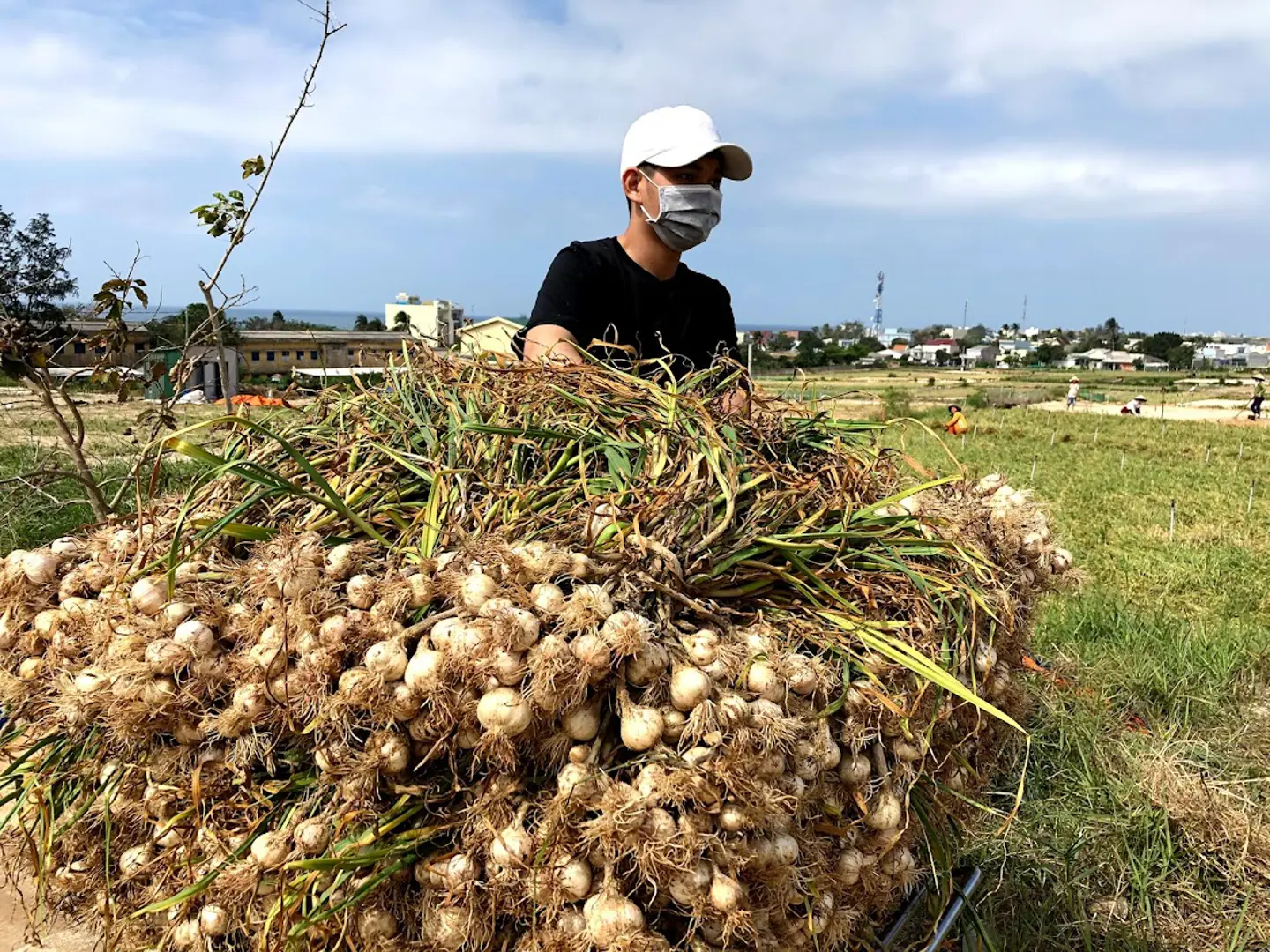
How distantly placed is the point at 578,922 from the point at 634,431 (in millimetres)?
704

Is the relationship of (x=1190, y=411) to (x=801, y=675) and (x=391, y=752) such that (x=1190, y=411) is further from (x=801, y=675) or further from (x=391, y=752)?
(x=391, y=752)

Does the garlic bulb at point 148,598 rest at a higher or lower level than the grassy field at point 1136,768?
higher

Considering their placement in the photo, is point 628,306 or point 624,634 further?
point 628,306

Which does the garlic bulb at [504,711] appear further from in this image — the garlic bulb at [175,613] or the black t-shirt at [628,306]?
the black t-shirt at [628,306]

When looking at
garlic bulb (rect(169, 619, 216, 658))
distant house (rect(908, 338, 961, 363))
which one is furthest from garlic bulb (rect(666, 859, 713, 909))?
distant house (rect(908, 338, 961, 363))

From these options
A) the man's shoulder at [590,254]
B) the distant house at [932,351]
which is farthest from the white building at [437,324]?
the distant house at [932,351]

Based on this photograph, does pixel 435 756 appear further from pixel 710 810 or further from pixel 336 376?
pixel 336 376

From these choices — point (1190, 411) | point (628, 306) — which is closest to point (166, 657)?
point (628, 306)

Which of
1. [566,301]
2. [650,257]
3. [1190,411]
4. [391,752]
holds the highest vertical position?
[650,257]

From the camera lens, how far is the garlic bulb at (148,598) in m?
1.13

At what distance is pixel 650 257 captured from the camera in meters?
2.45

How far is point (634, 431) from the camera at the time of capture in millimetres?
1438

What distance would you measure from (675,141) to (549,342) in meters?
0.61

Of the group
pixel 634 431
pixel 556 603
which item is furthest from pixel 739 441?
pixel 556 603
